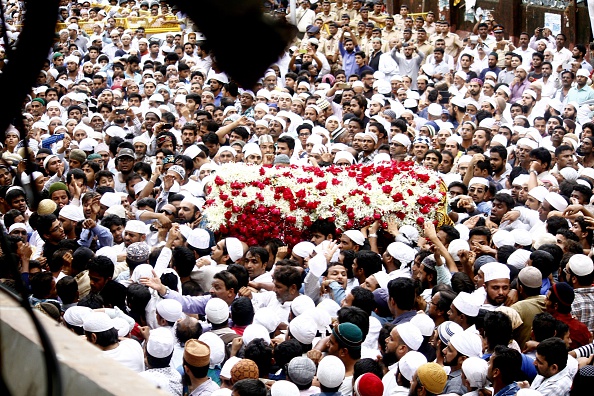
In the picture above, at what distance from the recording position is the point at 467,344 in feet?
18.0

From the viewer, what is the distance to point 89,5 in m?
22.2

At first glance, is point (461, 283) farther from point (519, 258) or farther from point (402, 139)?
point (402, 139)

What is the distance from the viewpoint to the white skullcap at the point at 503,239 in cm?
777

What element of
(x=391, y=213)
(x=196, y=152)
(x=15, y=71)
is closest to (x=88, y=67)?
(x=196, y=152)

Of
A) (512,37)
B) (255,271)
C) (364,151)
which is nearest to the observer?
(255,271)

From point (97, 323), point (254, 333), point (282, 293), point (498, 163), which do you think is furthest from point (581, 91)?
point (97, 323)

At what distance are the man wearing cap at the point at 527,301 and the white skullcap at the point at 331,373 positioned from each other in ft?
5.13

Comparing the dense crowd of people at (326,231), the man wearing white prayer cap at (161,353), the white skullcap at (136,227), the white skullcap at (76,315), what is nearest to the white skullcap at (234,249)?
the dense crowd of people at (326,231)

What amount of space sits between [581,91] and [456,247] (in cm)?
712

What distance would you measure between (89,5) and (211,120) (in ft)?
36.9

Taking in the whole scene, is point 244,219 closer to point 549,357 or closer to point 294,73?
point 549,357

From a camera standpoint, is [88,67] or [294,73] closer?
[294,73]

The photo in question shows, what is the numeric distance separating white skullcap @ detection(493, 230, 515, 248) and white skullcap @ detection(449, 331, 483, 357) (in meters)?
2.37

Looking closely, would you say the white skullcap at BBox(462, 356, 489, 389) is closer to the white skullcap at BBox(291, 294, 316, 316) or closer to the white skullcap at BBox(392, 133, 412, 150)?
the white skullcap at BBox(291, 294, 316, 316)
